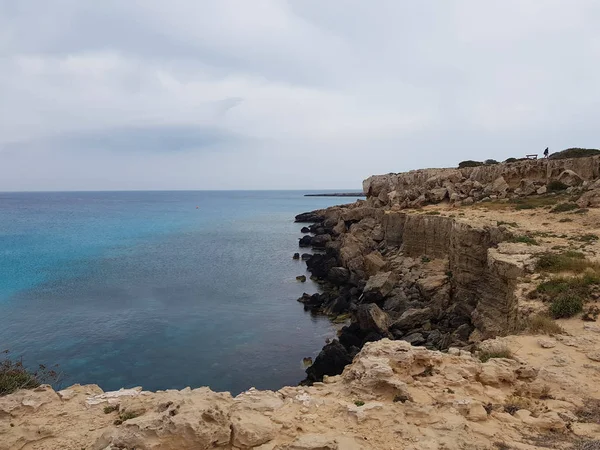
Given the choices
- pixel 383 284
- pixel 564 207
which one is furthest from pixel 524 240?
pixel 383 284

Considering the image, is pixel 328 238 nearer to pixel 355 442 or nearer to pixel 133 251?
pixel 133 251

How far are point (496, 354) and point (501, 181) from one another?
3172 cm

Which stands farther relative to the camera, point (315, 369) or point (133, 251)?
point (133, 251)

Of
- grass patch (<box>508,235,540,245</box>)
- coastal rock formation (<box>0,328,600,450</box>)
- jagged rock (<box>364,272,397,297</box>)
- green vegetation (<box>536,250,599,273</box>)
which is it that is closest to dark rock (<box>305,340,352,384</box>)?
jagged rock (<box>364,272,397,297</box>)

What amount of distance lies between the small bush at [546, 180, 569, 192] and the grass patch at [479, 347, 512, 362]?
29.1 m

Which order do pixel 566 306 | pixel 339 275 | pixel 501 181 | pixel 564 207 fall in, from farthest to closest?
pixel 501 181
pixel 339 275
pixel 564 207
pixel 566 306

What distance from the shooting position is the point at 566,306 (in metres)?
11.8

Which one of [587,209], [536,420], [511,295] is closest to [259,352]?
[511,295]

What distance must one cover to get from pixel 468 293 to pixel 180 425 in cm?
1983

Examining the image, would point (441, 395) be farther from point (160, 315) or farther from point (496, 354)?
point (160, 315)

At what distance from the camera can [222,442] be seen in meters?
6.65

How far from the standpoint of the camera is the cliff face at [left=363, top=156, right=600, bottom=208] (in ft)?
111

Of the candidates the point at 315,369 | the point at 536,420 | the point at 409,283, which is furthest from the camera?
the point at 409,283

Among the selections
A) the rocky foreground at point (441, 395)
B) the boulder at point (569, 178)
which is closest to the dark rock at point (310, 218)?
the boulder at point (569, 178)
